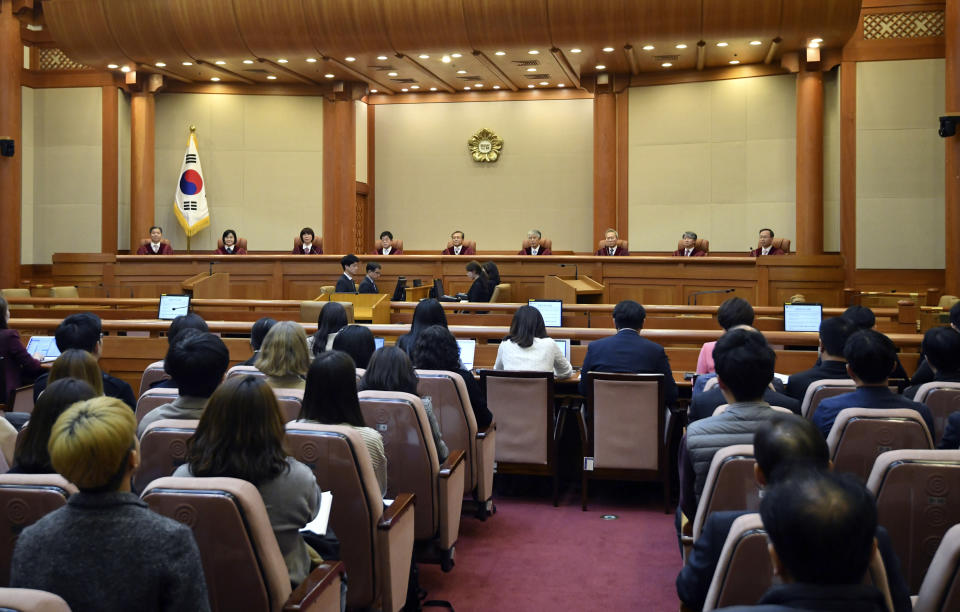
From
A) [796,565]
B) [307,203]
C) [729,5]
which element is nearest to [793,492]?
[796,565]

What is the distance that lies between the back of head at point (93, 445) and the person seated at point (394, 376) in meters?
1.87

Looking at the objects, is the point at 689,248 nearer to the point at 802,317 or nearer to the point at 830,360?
the point at 802,317

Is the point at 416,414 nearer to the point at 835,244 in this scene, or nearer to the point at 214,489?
the point at 214,489

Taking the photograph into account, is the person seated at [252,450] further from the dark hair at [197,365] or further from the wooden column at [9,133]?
the wooden column at [9,133]

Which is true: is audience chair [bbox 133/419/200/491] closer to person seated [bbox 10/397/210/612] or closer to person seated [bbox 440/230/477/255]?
person seated [bbox 10/397/210/612]

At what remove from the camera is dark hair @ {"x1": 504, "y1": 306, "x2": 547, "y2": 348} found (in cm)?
515

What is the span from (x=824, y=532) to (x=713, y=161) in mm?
12569

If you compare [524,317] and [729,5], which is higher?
[729,5]

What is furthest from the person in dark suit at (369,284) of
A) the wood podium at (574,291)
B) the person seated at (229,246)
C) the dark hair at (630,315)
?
the dark hair at (630,315)

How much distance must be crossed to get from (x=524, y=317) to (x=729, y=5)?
669cm

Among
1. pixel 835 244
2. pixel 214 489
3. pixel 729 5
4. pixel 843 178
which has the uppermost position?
pixel 729 5

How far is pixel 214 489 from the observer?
191cm

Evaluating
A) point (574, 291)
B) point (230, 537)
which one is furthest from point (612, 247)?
point (230, 537)

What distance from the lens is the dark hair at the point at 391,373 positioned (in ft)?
11.7
